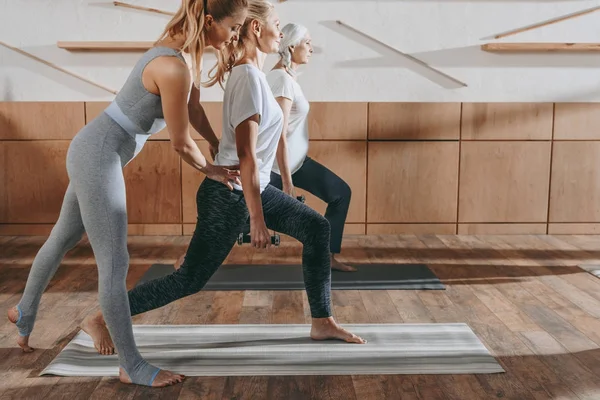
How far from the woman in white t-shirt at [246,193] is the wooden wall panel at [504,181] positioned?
2819 mm

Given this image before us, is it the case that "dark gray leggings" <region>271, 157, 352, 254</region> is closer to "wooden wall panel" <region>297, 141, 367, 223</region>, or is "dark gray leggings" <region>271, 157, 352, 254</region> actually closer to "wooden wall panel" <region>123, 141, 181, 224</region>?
"wooden wall panel" <region>297, 141, 367, 223</region>

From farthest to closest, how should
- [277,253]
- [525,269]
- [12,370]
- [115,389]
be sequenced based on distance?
[277,253], [525,269], [12,370], [115,389]

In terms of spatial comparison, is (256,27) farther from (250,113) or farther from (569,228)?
(569,228)

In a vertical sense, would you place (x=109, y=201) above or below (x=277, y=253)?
above

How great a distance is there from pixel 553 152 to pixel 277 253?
2190 mm

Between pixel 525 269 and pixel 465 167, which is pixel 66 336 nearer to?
pixel 525 269

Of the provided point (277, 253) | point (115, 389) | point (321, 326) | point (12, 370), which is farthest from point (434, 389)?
point (277, 253)

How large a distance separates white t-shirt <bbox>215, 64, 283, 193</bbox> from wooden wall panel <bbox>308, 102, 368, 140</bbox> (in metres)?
2.62

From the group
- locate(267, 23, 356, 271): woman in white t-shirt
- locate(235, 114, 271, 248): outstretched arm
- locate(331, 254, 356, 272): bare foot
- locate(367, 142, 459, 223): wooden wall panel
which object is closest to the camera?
locate(235, 114, 271, 248): outstretched arm

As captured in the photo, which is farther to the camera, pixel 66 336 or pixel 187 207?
pixel 187 207

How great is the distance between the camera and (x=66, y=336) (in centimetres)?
287

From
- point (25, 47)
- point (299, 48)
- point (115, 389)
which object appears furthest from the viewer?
point (25, 47)

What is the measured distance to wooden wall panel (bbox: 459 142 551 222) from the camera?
16.9ft

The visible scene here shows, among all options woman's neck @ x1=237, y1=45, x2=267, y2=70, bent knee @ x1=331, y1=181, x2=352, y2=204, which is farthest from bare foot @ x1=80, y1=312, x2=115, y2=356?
bent knee @ x1=331, y1=181, x2=352, y2=204
